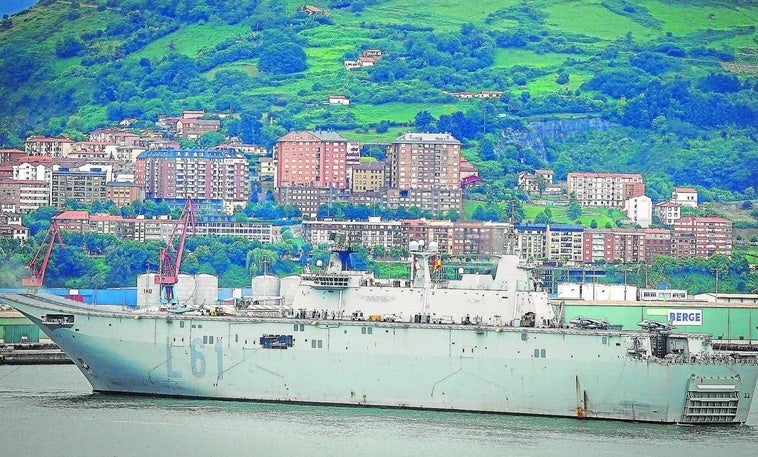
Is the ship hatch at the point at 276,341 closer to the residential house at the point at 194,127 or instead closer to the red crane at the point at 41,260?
the red crane at the point at 41,260

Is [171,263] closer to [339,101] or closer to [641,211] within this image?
[641,211]

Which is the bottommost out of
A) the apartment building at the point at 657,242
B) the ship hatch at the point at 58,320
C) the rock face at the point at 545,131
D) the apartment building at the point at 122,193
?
the ship hatch at the point at 58,320

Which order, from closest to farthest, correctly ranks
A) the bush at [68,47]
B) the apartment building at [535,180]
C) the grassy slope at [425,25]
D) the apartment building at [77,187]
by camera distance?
the apartment building at [77,187], the apartment building at [535,180], the grassy slope at [425,25], the bush at [68,47]

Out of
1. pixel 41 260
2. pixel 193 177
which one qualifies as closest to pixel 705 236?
pixel 193 177

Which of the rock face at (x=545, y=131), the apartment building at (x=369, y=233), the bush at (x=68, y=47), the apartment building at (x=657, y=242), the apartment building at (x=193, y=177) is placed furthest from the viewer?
the bush at (x=68, y=47)

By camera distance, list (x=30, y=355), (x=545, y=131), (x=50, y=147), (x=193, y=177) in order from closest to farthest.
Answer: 1. (x=30, y=355)
2. (x=193, y=177)
3. (x=50, y=147)
4. (x=545, y=131)

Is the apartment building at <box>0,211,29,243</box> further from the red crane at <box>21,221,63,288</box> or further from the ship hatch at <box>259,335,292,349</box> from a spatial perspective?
the ship hatch at <box>259,335,292,349</box>

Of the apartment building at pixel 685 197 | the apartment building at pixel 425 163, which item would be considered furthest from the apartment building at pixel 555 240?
the apartment building at pixel 685 197
